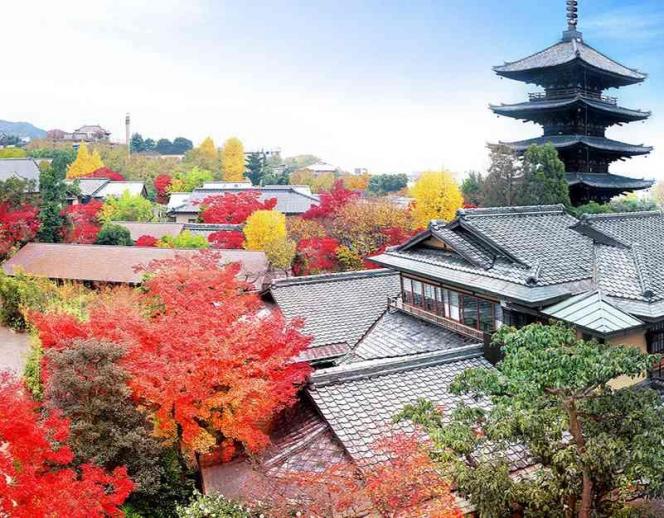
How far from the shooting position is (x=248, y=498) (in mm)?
11094

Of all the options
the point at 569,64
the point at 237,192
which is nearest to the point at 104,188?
the point at 237,192

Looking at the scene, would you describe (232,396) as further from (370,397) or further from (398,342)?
(398,342)

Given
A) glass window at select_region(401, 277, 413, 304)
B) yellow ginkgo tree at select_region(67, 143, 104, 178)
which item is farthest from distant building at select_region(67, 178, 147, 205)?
glass window at select_region(401, 277, 413, 304)

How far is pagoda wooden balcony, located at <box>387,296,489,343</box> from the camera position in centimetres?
1678

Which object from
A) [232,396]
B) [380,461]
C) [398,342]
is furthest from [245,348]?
[398,342]

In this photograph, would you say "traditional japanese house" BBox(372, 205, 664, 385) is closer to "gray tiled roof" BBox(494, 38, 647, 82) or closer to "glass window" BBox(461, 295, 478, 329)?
"glass window" BBox(461, 295, 478, 329)

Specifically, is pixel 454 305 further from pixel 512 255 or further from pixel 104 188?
pixel 104 188

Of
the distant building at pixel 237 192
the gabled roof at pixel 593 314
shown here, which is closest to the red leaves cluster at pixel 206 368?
the gabled roof at pixel 593 314

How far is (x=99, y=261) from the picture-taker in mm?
36969

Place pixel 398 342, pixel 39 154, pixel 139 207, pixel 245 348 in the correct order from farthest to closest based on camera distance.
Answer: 1. pixel 39 154
2. pixel 139 207
3. pixel 398 342
4. pixel 245 348

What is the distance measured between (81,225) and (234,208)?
14.2 metres

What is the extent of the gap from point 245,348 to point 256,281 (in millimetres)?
21308

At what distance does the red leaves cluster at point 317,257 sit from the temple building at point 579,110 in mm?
14308

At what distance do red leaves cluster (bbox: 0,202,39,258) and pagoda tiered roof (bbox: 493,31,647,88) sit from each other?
3490 centimetres
